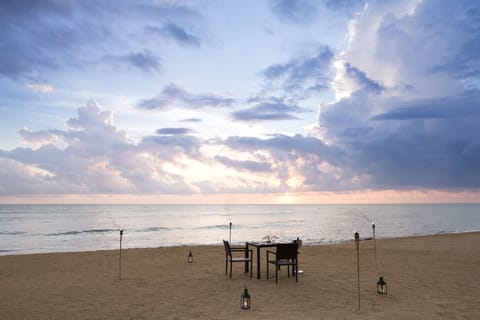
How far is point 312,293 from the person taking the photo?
332 inches

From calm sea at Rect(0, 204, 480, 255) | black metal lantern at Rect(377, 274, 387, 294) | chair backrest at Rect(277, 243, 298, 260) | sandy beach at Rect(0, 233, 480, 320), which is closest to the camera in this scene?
sandy beach at Rect(0, 233, 480, 320)

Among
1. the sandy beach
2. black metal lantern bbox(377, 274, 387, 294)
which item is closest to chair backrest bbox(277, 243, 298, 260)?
the sandy beach

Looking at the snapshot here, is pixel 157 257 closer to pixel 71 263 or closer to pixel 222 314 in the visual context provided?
pixel 71 263

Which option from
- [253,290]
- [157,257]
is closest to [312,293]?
[253,290]

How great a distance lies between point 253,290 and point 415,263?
22.8ft

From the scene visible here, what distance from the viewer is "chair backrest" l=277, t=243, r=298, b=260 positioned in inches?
377

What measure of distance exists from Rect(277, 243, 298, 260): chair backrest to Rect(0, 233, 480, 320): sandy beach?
2.18 feet

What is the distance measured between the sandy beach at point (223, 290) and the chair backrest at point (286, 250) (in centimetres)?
67

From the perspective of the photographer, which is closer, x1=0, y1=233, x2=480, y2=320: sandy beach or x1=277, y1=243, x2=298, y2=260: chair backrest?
x1=0, y1=233, x2=480, y2=320: sandy beach

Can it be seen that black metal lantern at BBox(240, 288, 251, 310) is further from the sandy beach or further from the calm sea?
the calm sea

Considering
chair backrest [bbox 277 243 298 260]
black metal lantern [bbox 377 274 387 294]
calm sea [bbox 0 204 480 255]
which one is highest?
chair backrest [bbox 277 243 298 260]

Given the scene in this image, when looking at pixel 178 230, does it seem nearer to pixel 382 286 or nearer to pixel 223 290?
pixel 223 290

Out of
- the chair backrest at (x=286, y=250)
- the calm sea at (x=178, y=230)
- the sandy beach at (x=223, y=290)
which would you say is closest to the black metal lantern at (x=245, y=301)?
the sandy beach at (x=223, y=290)

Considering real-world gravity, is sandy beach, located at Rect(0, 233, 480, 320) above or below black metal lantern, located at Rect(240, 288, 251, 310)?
below
